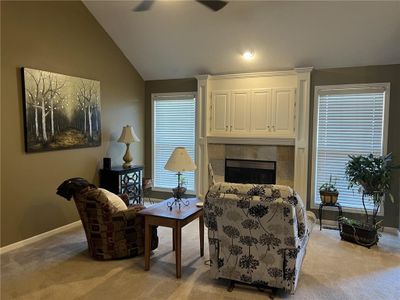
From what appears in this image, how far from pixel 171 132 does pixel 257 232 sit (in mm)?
3839

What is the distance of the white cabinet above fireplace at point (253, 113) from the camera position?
5.06 metres

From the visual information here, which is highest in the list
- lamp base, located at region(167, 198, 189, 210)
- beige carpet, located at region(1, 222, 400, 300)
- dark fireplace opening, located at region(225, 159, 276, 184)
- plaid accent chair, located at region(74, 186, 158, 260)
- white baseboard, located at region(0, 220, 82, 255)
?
dark fireplace opening, located at region(225, 159, 276, 184)

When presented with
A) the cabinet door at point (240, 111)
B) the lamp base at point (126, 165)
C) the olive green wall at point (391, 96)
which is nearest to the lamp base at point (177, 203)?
the lamp base at point (126, 165)

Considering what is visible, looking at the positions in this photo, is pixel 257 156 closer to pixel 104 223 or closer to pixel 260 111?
pixel 260 111

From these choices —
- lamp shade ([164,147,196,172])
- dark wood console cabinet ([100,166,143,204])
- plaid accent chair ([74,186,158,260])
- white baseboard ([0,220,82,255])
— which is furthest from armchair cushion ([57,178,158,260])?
dark wood console cabinet ([100,166,143,204])

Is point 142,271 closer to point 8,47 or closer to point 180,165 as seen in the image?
point 180,165

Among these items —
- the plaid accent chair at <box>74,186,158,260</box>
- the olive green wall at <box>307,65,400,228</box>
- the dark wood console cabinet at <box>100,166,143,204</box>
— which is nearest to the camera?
the plaid accent chair at <box>74,186,158,260</box>

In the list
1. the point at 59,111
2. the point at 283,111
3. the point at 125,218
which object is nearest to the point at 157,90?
the point at 59,111

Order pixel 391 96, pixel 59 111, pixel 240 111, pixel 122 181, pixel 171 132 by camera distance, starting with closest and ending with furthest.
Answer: pixel 59 111 → pixel 391 96 → pixel 122 181 → pixel 240 111 → pixel 171 132

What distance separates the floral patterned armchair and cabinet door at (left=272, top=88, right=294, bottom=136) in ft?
8.43

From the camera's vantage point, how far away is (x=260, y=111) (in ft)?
17.2

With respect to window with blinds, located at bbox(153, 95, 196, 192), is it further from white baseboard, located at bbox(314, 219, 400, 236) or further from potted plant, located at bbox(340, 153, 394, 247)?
potted plant, located at bbox(340, 153, 394, 247)

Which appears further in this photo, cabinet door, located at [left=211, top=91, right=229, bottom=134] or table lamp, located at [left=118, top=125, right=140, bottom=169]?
cabinet door, located at [left=211, top=91, right=229, bottom=134]

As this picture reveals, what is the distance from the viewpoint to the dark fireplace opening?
17.3ft
